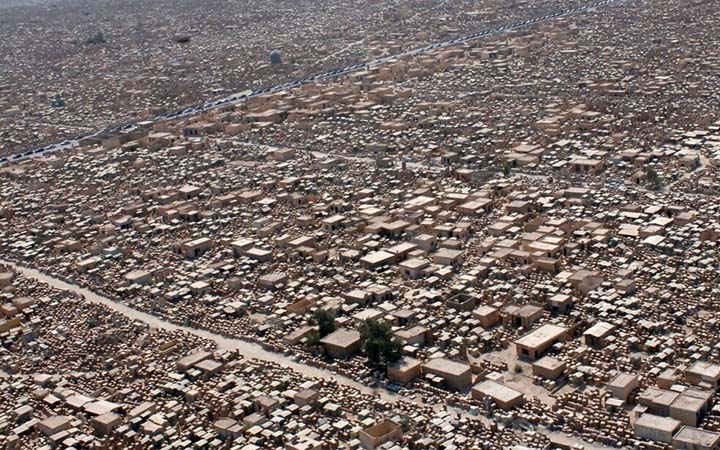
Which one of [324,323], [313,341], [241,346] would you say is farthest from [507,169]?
[241,346]

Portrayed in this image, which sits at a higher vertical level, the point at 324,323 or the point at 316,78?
the point at 324,323

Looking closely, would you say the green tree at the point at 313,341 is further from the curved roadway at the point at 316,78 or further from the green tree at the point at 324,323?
the curved roadway at the point at 316,78

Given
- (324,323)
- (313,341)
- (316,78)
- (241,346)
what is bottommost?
(316,78)

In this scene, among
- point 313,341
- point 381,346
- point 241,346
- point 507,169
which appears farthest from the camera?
point 507,169

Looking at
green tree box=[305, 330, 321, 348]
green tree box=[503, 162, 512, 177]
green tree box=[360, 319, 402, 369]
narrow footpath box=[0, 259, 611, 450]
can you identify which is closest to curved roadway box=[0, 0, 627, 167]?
narrow footpath box=[0, 259, 611, 450]

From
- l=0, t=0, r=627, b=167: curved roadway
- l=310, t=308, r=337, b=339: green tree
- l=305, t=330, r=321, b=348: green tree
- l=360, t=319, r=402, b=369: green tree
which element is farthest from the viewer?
l=0, t=0, r=627, b=167: curved roadway

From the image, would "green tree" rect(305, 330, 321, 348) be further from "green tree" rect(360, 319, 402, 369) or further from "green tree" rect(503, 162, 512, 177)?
"green tree" rect(503, 162, 512, 177)

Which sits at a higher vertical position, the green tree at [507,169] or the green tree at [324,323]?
the green tree at [324,323]

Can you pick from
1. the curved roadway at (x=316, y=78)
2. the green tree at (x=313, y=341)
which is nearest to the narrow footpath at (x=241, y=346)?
the green tree at (x=313, y=341)

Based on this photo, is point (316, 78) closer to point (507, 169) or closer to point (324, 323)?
point (507, 169)

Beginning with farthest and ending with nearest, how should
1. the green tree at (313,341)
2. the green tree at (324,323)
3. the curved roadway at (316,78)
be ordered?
the curved roadway at (316,78) < the green tree at (324,323) < the green tree at (313,341)
